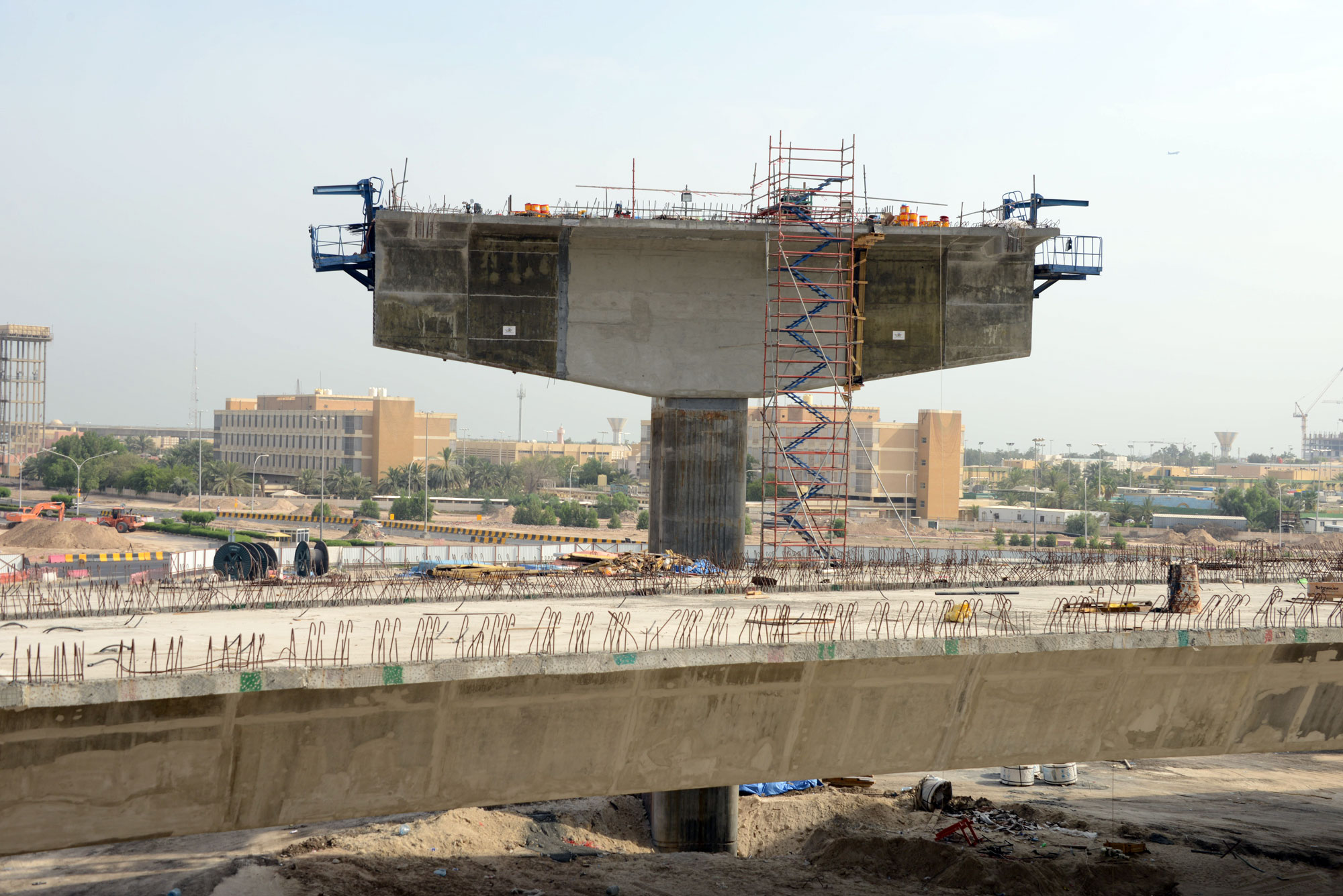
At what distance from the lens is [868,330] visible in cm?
3209

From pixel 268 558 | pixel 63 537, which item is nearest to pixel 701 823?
pixel 268 558

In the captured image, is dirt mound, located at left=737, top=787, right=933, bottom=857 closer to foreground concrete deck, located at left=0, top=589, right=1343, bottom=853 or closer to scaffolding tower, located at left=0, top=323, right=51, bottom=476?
foreground concrete deck, located at left=0, top=589, right=1343, bottom=853

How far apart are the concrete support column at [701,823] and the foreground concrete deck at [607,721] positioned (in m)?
9.25

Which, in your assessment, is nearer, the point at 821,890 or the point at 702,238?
the point at 821,890

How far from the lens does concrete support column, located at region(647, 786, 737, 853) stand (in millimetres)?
27672

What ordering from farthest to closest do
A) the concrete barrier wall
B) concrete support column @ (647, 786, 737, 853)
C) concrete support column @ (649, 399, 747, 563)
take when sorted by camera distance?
concrete support column @ (649, 399, 747, 563)
concrete support column @ (647, 786, 737, 853)
the concrete barrier wall

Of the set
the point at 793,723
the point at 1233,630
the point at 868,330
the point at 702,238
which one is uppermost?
the point at 702,238

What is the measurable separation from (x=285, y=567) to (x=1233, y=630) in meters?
24.7

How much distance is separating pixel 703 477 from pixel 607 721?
14.6 metres

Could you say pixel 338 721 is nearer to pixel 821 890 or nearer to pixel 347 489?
pixel 821 890

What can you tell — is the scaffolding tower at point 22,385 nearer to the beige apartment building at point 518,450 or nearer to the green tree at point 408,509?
the beige apartment building at point 518,450

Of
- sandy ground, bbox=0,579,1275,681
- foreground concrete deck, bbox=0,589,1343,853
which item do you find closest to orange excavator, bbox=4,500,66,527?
sandy ground, bbox=0,579,1275,681

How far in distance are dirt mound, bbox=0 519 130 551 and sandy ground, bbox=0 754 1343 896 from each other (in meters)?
52.2

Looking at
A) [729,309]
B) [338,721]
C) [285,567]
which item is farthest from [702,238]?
[338,721]
